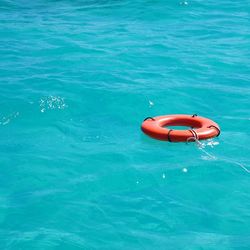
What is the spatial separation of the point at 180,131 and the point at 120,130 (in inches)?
32.5

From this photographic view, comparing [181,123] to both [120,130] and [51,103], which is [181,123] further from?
[51,103]

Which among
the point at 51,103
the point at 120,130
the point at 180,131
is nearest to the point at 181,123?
the point at 180,131

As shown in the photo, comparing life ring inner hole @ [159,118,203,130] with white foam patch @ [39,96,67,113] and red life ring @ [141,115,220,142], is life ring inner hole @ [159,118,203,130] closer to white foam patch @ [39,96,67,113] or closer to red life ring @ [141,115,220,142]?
red life ring @ [141,115,220,142]

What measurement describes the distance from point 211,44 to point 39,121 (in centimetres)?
398

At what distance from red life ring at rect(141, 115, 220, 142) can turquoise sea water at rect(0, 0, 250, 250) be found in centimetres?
16

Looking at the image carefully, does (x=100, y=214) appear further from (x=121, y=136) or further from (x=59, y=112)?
(x=59, y=112)

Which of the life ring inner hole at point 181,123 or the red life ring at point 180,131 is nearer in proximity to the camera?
the red life ring at point 180,131

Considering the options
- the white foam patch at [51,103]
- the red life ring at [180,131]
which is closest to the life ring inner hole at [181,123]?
the red life ring at [180,131]

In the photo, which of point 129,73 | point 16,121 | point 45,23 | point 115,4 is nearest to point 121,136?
point 16,121

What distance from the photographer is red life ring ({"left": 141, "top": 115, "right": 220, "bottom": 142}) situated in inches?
248

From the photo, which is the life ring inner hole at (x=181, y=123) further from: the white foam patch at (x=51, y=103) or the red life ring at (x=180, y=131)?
the white foam patch at (x=51, y=103)

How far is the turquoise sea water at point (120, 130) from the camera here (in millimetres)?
4988

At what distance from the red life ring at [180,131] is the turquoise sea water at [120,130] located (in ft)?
0.51

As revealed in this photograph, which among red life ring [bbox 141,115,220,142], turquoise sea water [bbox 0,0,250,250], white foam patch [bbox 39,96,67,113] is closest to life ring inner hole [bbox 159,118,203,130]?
red life ring [bbox 141,115,220,142]
